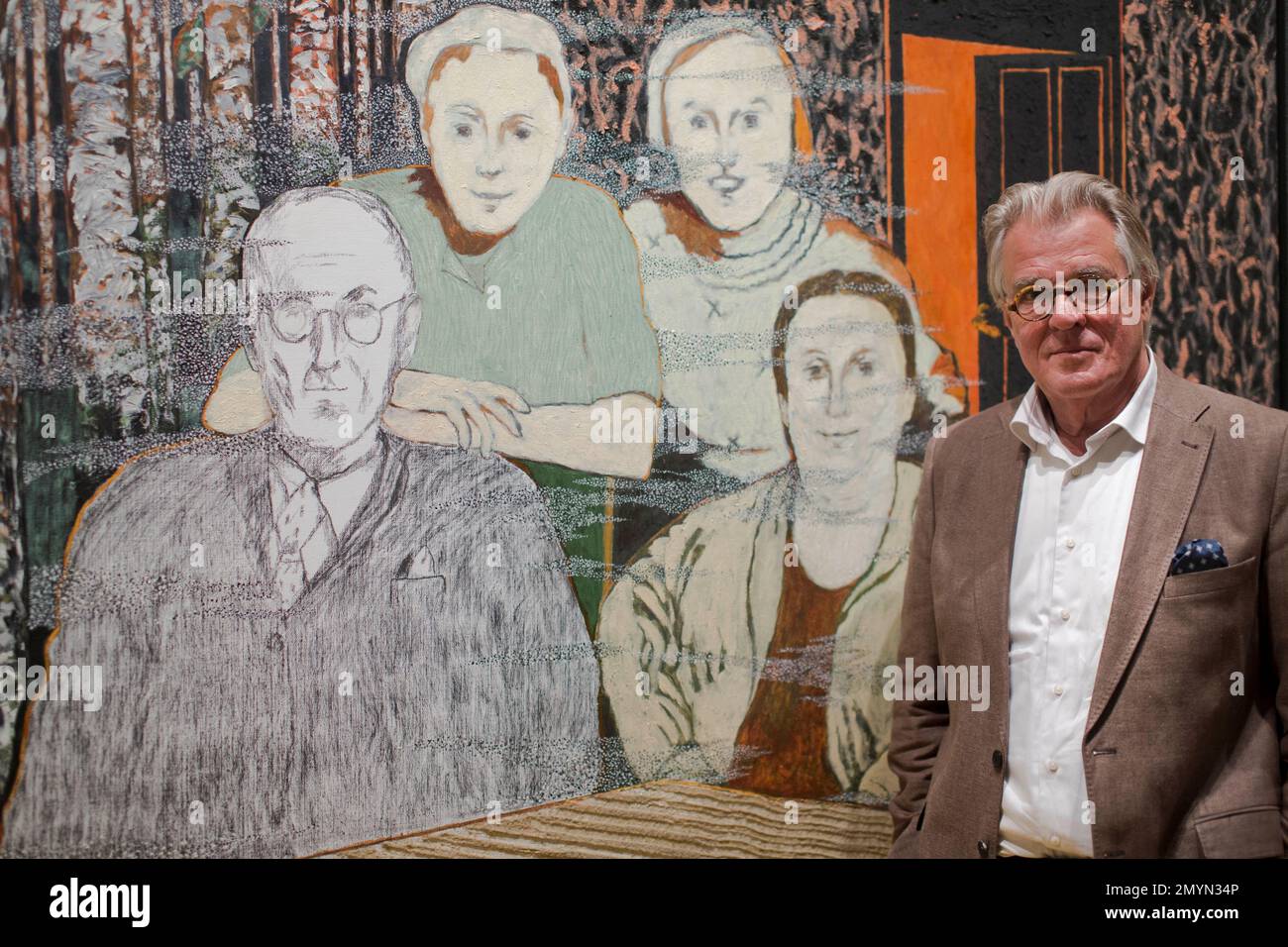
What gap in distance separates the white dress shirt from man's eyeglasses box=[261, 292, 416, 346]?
1.24m

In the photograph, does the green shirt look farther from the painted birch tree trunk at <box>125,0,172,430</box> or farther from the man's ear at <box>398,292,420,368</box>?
the painted birch tree trunk at <box>125,0,172,430</box>

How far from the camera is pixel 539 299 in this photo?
1.93 meters

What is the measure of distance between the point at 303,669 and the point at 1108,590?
4.75 ft

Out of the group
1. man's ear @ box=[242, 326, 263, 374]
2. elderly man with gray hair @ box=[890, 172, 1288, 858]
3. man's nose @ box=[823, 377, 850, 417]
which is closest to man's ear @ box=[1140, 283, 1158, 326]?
elderly man with gray hair @ box=[890, 172, 1288, 858]

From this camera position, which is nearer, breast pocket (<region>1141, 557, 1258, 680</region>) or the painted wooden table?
breast pocket (<region>1141, 557, 1258, 680</region>)

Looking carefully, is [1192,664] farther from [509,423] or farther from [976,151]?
[509,423]

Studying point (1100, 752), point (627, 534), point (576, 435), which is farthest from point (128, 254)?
point (1100, 752)

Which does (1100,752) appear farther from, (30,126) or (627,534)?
(30,126)

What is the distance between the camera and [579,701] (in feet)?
6.33

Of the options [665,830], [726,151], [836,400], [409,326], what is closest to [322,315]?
[409,326]

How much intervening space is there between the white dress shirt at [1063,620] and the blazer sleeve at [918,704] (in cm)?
19

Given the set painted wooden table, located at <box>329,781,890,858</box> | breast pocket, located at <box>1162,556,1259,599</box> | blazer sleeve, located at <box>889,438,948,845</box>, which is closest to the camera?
breast pocket, located at <box>1162,556,1259,599</box>

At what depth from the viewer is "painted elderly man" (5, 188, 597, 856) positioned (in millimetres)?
1916

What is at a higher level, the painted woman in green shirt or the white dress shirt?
the painted woman in green shirt
